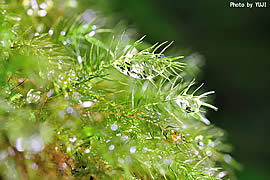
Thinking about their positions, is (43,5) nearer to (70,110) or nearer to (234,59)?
(70,110)

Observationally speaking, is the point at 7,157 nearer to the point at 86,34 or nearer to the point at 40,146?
the point at 40,146

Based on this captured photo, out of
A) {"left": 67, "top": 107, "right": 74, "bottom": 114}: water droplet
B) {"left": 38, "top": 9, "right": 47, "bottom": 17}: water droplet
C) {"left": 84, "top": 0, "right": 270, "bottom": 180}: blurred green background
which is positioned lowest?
{"left": 84, "top": 0, "right": 270, "bottom": 180}: blurred green background

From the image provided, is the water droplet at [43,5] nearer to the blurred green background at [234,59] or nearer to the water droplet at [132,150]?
the water droplet at [132,150]

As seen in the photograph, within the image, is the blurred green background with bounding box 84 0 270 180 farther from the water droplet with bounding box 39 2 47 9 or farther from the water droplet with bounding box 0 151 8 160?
the water droplet with bounding box 0 151 8 160

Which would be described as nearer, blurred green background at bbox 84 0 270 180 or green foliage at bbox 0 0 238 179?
green foliage at bbox 0 0 238 179

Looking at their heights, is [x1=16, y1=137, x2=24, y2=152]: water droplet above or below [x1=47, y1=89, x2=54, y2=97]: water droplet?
below

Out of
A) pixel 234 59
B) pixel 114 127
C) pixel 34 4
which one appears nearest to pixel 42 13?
pixel 34 4

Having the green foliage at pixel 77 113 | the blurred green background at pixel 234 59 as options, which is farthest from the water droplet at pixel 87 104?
the blurred green background at pixel 234 59

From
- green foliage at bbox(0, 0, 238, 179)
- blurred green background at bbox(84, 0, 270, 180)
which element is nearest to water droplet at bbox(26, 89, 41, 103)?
green foliage at bbox(0, 0, 238, 179)
